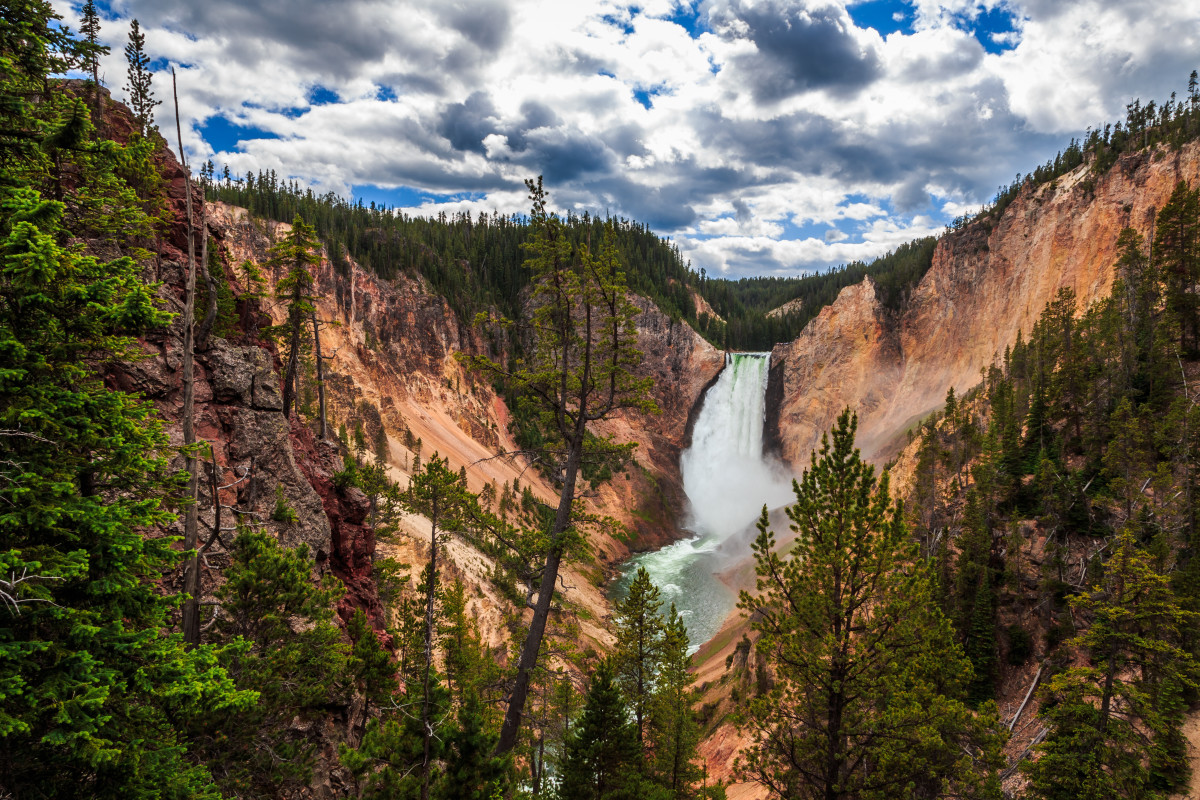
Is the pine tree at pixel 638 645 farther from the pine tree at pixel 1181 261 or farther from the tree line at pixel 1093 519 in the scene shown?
the pine tree at pixel 1181 261

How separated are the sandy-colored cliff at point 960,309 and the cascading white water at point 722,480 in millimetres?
3510

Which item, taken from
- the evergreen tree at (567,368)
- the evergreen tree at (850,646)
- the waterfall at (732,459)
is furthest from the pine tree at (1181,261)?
the waterfall at (732,459)

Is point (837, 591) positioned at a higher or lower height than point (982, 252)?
lower

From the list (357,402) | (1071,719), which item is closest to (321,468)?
(1071,719)

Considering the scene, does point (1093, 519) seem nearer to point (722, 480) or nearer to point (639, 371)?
point (722, 480)

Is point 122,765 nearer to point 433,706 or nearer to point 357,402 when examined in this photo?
point 433,706

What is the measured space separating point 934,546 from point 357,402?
4906cm

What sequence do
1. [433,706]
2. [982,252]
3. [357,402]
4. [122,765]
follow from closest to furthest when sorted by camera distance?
[122,765] < [433,706] < [357,402] < [982,252]

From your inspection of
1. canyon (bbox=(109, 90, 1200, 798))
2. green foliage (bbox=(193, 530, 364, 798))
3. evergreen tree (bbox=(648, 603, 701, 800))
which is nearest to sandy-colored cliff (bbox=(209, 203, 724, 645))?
canyon (bbox=(109, 90, 1200, 798))

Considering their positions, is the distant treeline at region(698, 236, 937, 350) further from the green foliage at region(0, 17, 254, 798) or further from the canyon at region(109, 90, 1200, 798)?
the green foliage at region(0, 17, 254, 798)

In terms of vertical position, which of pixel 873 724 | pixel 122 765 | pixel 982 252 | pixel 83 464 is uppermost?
pixel 982 252

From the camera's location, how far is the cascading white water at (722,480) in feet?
196

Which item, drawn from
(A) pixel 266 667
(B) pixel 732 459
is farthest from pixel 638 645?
(B) pixel 732 459

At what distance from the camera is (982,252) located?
6219cm
